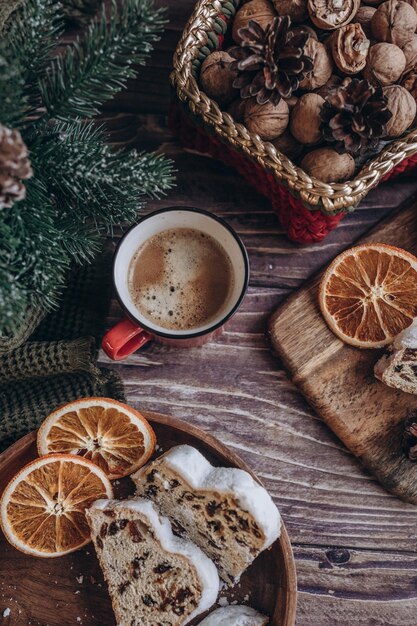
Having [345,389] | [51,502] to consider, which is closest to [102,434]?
[51,502]

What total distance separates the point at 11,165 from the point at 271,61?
0.56m

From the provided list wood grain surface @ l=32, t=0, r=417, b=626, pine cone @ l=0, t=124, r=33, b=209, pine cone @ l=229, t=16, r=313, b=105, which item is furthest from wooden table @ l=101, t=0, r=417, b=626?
pine cone @ l=0, t=124, r=33, b=209

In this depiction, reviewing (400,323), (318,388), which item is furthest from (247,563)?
(400,323)

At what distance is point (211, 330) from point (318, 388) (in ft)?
0.91

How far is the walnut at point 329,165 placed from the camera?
1.20 m

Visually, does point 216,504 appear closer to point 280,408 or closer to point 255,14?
point 280,408

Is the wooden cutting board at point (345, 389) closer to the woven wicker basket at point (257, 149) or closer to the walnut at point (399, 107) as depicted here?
the woven wicker basket at point (257, 149)

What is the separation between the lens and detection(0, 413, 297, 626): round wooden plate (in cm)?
130

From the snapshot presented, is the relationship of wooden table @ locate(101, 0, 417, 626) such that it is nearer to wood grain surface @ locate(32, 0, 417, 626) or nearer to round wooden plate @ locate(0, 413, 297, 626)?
wood grain surface @ locate(32, 0, 417, 626)

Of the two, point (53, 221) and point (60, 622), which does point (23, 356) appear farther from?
point (60, 622)

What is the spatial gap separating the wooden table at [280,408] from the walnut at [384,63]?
1.03 feet

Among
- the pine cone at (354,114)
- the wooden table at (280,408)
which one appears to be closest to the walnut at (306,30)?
the pine cone at (354,114)

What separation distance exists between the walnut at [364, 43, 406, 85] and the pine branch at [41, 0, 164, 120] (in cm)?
43

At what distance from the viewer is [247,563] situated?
1.24 meters
